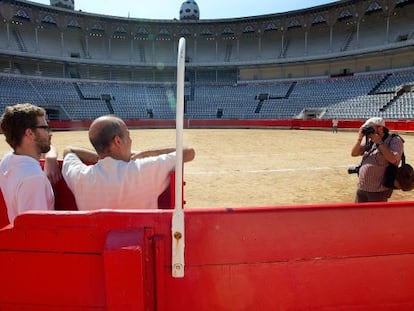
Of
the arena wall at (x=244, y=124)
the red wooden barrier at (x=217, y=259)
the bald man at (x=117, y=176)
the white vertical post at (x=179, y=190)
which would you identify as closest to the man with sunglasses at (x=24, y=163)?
the bald man at (x=117, y=176)

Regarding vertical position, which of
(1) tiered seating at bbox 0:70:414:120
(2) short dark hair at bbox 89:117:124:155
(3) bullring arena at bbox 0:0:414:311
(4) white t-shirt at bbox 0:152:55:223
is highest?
(1) tiered seating at bbox 0:70:414:120

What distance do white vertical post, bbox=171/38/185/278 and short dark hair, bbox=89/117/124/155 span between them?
30.1 inches

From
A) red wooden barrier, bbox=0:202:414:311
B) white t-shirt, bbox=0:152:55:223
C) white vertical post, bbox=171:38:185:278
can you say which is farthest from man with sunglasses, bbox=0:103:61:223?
white vertical post, bbox=171:38:185:278

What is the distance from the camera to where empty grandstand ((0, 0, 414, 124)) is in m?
36.0

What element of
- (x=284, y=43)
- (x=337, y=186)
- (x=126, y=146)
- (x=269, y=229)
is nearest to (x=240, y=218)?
(x=269, y=229)

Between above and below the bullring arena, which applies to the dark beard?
above

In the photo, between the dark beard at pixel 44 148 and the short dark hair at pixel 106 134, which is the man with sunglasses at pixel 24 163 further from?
the short dark hair at pixel 106 134

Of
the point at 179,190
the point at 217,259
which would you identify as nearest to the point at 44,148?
the point at 179,190

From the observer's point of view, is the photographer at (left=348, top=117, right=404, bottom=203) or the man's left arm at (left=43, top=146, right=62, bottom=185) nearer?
the man's left arm at (left=43, top=146, right=62, bottom=185)

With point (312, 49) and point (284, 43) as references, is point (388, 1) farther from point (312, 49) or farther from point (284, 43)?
point (284, 43)

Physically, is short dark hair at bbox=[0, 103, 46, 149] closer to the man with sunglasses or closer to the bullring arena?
the man with sunglasses

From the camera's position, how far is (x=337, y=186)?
6824mm

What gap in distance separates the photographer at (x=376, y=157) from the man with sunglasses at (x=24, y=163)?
126 inches

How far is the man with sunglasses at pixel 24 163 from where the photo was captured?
6.07 ft
